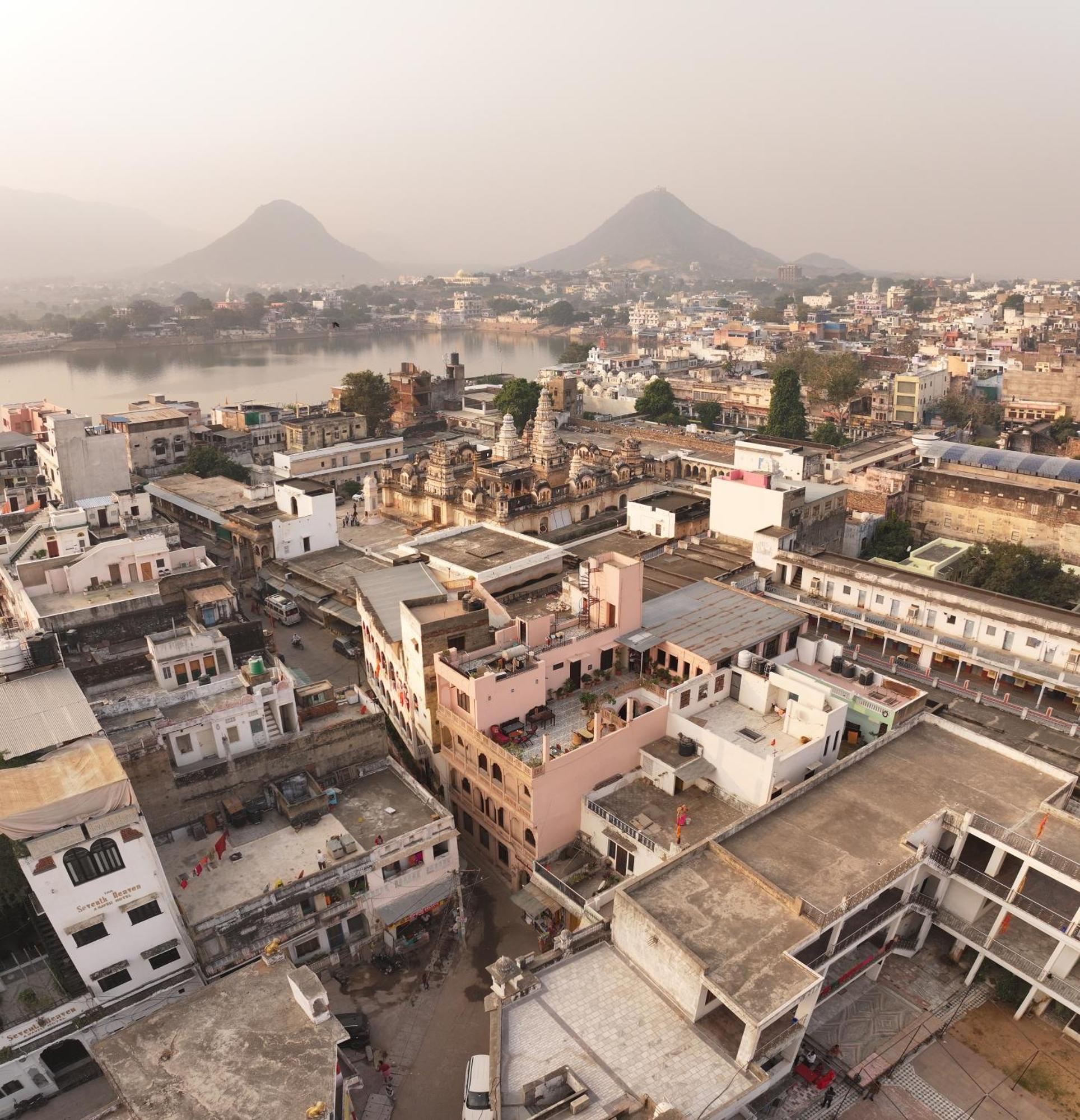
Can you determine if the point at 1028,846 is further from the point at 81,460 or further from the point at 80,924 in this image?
the point at 81,460

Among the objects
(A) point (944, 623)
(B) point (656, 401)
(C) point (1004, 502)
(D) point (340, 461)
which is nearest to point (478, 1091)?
(A) point (944, 623)

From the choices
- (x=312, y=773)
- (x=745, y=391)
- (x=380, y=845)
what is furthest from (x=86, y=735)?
(x=745, y=391)

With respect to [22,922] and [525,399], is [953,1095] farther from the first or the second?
[525,399]

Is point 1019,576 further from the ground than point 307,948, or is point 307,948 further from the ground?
point 1019,576

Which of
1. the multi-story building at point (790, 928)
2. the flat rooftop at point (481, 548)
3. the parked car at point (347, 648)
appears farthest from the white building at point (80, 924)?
the flat rooftop at point (481, 548)

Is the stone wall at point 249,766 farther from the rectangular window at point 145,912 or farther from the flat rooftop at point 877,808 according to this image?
the flat rooftop at point 877,808

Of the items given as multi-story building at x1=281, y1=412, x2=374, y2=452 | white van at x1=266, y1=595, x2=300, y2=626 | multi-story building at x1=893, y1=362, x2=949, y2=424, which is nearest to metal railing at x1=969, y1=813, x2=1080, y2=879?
white van at x1=266, y1=595, x2=300, y2=626

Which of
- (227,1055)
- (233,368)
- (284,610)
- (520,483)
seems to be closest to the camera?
(227,1055)
